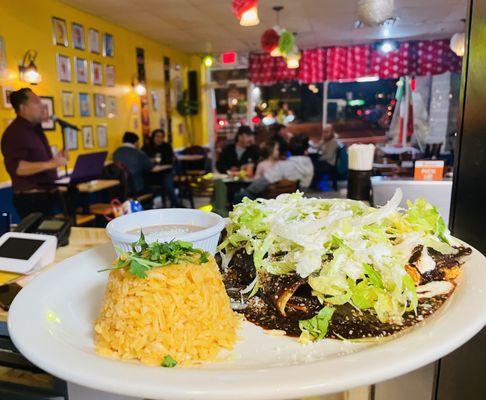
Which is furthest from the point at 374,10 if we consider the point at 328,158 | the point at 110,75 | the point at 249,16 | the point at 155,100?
the point at 155,100

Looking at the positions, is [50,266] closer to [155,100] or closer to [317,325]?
[317,325]

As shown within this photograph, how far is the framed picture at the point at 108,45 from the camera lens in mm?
6988

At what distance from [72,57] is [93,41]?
0.68 metres

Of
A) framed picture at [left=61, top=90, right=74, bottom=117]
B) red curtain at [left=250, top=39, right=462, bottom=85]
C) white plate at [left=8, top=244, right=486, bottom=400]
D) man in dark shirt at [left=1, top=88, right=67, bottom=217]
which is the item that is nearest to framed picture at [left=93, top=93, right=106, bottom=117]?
framed picture at [left=61, top=90, right=74, bottom=117]

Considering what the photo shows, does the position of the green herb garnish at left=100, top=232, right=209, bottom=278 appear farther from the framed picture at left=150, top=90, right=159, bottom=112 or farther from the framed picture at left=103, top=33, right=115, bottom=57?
the framed picture at left=150, top=90, right=159, bottom=112

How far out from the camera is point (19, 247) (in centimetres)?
173

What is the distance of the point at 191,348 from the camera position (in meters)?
0.84

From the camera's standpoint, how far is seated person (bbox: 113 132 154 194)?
6.52m

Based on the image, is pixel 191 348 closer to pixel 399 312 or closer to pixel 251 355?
pixel 251 355

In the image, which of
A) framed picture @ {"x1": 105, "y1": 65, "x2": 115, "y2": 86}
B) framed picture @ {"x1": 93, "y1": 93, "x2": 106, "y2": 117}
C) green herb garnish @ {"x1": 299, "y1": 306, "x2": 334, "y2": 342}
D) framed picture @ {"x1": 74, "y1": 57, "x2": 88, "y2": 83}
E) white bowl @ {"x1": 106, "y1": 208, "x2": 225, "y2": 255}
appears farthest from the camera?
framed picture @ {"x1": 105, "y1": 65, "x2": 115, "y2": 86}

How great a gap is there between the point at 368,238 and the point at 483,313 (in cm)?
36

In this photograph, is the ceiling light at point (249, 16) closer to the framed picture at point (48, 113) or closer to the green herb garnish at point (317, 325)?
the framed picture at point (48, 113)

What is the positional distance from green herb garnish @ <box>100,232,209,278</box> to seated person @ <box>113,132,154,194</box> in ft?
18.0

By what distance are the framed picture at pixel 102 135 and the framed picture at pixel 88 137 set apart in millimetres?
184
